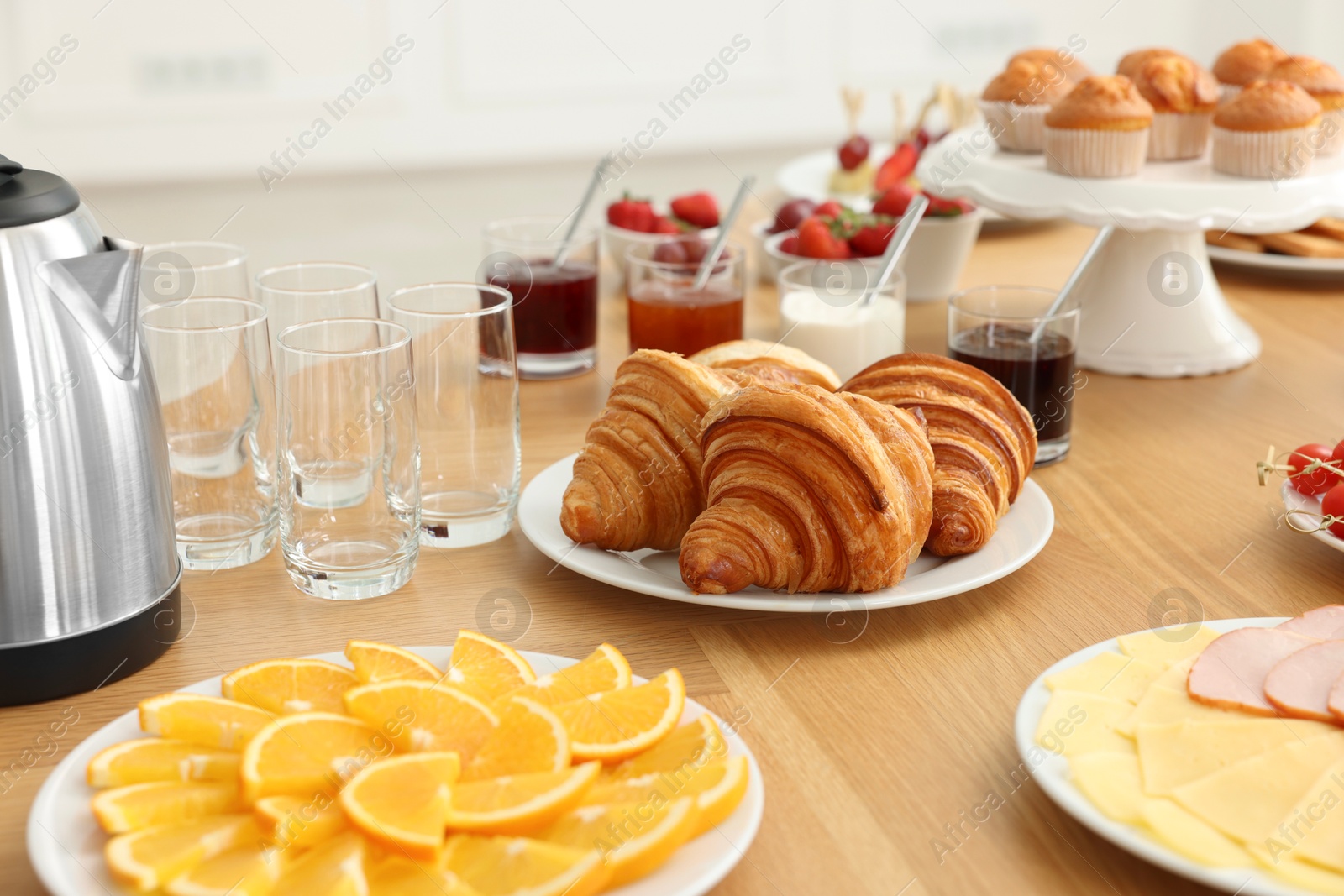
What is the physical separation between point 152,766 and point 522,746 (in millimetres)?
223

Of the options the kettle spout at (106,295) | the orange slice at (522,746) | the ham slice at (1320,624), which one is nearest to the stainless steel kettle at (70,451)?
Answer: the kettle spout at (106,295)

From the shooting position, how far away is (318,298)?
124cm

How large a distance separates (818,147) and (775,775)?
3.83m

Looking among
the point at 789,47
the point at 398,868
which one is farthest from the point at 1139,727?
the point at 789,47

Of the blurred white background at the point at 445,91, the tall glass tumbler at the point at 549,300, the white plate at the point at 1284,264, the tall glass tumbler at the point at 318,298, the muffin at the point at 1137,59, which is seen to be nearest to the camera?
the tall glass tumbler at the point at 318,298

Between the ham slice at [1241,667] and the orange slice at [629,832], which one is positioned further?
the ham slice at [1241,667]

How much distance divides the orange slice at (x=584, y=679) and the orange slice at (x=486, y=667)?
0.01 metres

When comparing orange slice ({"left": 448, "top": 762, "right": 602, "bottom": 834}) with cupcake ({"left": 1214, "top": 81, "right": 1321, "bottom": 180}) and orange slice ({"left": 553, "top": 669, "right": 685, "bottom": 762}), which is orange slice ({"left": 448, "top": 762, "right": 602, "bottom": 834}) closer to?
orange slice ({"left": 553, "top": 669, "right": 685, "bottom": 762})

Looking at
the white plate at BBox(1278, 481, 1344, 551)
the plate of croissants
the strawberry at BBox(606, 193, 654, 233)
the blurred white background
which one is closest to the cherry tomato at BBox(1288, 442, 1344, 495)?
the white plate at BBox(1278, 481, 1344, 551)

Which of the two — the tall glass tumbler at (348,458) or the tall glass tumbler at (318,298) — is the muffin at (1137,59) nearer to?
the tall glass tumbler at (318,298)

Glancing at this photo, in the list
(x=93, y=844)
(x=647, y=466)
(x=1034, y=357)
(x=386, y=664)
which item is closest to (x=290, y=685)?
(x=386, y=664)

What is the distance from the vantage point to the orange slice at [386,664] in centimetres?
84

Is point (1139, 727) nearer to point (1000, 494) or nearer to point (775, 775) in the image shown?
point (775, 775)

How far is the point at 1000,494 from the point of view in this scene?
1.10 meters
